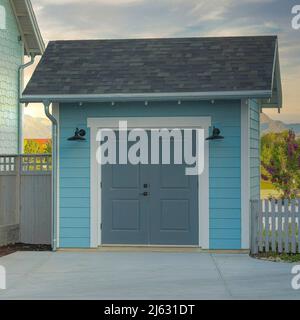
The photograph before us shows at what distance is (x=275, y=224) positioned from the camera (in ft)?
42.6

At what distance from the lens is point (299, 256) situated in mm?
12562

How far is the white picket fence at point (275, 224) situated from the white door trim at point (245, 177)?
217 mm

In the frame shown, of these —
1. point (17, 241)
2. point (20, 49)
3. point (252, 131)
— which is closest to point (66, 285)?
point (17, 241)

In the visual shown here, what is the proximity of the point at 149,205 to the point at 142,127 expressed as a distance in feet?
5.13

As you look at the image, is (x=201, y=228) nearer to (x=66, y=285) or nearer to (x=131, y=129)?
(x=131, y=129)

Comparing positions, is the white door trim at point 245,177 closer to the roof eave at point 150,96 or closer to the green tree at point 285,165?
the roof eave at point 150,96

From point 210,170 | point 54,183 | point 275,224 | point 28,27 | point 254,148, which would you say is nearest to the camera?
point 275,224

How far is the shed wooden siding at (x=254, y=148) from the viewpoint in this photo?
14239 millimetres

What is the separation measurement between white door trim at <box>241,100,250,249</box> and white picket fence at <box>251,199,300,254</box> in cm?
22

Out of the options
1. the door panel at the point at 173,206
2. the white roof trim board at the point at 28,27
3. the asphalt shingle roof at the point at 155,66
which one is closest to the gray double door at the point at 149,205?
the door panel at the point at 173,206

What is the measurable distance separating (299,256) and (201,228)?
2.01 metres

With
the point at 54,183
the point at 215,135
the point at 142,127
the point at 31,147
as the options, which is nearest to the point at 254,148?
the point at 215,135

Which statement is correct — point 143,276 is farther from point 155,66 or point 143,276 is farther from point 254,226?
point 155,66

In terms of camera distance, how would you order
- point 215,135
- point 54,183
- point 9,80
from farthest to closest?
point 9,80 < point 54,183 < point 215,135
